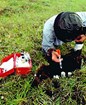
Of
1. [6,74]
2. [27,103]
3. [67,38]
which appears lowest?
[27,103]

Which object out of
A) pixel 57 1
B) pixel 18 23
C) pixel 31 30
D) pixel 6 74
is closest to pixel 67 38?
pixel 6 74

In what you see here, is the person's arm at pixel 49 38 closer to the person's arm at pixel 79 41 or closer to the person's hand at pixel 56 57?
the person's hand at pixel 56 57

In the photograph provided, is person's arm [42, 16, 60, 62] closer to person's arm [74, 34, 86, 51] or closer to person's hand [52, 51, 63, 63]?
person's hand [52, 51, 63, 63]

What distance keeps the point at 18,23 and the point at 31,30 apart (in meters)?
0.36

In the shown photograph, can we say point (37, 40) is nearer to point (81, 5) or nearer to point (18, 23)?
point (18, 23)

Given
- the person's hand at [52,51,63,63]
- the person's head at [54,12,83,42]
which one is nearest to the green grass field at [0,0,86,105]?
the person's hand at [52,51,63,63]

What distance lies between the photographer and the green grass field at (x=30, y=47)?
9.51ft

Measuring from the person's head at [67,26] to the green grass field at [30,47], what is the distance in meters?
0.50

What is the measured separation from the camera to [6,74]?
10.1 feet

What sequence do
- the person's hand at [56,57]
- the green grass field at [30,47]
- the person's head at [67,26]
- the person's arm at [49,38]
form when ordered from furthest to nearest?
the person's arm at [49,38], the person's hand at [56,57], the person's head at [67,26], the green grass field at [30,47]

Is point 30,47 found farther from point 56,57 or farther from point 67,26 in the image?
point 67,26

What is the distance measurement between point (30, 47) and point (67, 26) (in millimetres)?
1034

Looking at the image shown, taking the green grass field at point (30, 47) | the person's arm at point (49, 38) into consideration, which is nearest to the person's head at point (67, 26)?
the person's arm at point (49, 38)

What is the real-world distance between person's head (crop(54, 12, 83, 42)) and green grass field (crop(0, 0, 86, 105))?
50 centimetres
